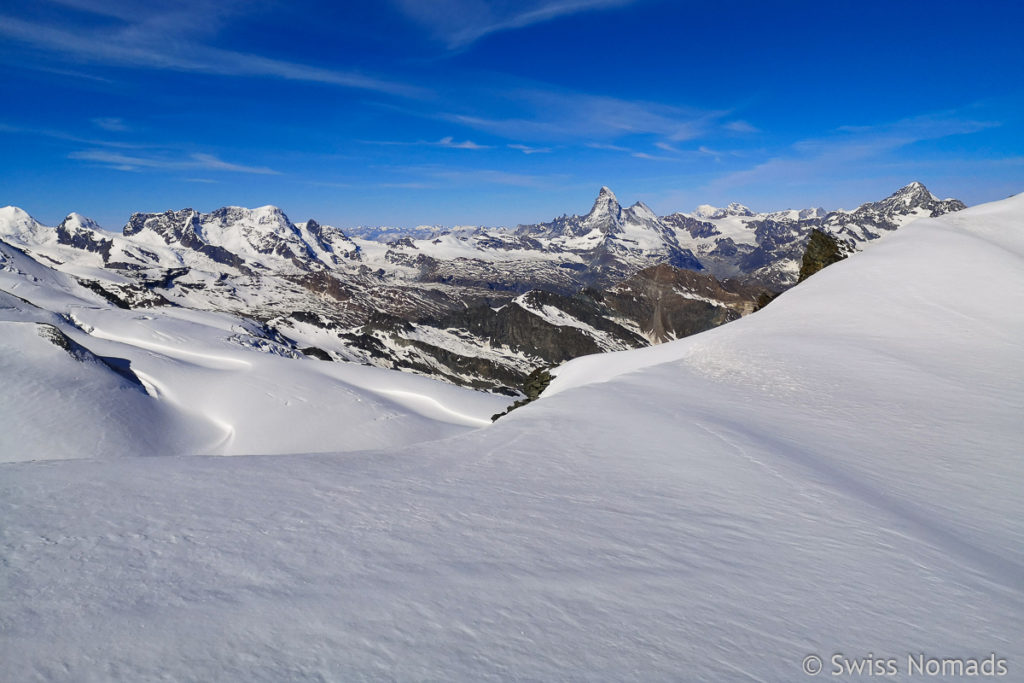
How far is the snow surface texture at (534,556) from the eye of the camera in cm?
432

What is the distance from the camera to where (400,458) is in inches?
406

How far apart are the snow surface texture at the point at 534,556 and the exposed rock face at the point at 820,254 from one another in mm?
51584

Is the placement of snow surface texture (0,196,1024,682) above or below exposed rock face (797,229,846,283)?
below

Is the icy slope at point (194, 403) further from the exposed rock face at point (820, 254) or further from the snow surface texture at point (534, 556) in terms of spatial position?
the exposed rock face at point (820, 254)

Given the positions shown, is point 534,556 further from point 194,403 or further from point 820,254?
point 820,254

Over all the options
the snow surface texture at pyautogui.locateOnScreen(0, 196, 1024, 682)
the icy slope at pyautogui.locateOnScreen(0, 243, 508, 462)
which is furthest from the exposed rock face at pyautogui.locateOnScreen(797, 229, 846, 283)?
the snow surface texture at pyautogui.locateOnScreen(0, 196, 1024, 682)

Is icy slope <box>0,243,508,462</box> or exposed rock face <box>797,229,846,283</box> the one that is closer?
icy slope <box>0,243,508,462</box>

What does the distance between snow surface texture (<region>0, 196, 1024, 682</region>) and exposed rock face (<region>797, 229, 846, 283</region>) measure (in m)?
51.6

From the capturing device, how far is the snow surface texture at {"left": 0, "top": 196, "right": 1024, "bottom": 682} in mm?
4324

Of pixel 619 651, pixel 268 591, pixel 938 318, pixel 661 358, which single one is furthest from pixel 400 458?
pixel 938 318

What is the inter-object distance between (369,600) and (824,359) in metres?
21.1

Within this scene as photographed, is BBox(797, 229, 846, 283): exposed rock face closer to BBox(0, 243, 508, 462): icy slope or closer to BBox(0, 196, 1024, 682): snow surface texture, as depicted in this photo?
BBox(0, 243, 508, 462): icy slope

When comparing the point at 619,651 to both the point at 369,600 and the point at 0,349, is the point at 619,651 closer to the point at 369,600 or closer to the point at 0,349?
the point at 369,600

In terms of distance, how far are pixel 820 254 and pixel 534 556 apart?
6561cm
